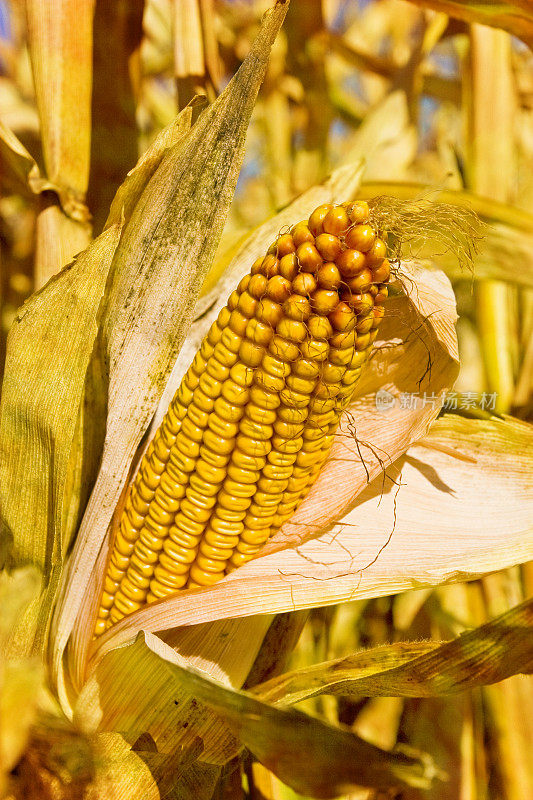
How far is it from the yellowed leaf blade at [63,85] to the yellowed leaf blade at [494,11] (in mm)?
668

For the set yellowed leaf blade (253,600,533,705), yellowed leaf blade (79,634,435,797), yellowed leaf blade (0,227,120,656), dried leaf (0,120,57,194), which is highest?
dried leaf (0,120,57,194)

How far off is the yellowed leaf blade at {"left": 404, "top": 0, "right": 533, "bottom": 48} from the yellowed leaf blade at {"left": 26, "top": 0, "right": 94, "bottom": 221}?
668mm

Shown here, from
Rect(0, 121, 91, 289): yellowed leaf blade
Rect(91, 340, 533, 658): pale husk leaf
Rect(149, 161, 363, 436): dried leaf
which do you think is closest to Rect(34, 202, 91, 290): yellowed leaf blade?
Rect(0, 121, 91, 289): yellowed leaf blade

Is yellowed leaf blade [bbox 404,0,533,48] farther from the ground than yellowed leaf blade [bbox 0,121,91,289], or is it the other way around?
yellowed leaf blade [bbox 404,0,533,48]

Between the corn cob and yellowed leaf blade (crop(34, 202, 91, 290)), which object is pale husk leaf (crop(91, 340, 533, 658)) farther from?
yellowed leaf blade (crop(34, 202, 91, 290))

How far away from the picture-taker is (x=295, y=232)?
788mm

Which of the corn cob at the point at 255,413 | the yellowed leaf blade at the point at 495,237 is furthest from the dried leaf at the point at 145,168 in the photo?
the yellowed leaf blade at the point at 495,237

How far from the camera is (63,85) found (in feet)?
3.70

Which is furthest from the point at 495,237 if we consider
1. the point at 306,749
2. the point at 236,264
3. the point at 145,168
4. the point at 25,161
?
the point at 306,749

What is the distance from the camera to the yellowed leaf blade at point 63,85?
1.13 meters

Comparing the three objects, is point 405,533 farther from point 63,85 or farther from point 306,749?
point 63,85

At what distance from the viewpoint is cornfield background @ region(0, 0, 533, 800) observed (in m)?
1.14

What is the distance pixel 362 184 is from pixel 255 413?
0.78m

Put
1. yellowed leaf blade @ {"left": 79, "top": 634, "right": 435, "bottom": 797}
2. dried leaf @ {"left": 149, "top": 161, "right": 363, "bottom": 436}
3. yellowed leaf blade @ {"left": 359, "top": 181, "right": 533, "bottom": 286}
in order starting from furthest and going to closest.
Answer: yellowed leaf blade @ {"left": 359, "top": 181, "right": 533, "bottom": 286}
dried leaf @ {"left": 149, "top": 161, "right": 363, "bottom": 436}
yellowed leaf blade @ {"left": 79, "top": 634, "right": 435, "bottom": 797}
